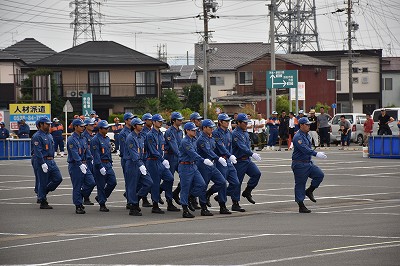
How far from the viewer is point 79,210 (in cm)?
1895

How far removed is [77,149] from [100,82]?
51.2m

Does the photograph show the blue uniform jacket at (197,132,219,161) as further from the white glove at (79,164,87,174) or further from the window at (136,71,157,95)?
the window at (136,71,157,95)

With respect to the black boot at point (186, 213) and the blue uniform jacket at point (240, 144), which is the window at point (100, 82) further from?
the black boot at point (186, 213)

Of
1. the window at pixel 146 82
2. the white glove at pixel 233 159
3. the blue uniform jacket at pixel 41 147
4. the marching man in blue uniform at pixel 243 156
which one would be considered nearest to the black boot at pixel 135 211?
the white glove at pixel 233 159

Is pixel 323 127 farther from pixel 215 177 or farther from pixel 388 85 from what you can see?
pixel 388 85

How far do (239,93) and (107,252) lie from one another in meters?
65.8

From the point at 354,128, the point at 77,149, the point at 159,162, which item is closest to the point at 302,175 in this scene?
the point at 159,162

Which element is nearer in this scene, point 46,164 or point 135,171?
point 135,171

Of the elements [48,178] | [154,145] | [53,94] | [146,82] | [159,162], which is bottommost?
[48,178]

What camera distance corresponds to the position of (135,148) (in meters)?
18.7

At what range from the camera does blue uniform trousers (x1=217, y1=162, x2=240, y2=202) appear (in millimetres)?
18703

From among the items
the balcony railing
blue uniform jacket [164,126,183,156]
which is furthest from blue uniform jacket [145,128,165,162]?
the balcony railing

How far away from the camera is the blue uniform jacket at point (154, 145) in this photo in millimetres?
18984

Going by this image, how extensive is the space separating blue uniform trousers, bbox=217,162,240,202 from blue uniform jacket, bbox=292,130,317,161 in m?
1.32
